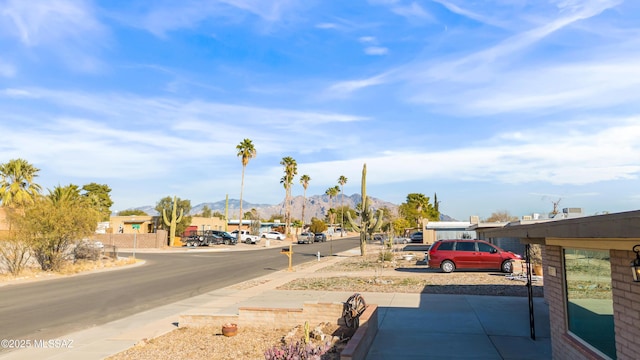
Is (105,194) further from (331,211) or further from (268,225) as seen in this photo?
(331,211)

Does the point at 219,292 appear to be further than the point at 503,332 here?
Yes

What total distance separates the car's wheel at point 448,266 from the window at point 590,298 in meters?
15.0

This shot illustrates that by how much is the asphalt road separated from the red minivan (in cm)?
947

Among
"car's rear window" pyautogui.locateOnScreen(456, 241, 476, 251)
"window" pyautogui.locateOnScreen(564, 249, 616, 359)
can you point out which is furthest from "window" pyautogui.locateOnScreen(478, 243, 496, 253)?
"window" pyautogui.locateOnScreen(564, 249, 616, 359)

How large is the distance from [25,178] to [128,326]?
1896 inches

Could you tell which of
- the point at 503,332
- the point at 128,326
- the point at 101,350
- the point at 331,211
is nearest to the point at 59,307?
the point at 128,326

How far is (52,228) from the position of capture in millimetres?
25453

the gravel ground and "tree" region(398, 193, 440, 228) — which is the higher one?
"tree" region(398, 193, 440, 228)

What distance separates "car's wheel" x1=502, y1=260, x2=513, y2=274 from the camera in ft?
67.0

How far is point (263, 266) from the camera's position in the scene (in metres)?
28.1

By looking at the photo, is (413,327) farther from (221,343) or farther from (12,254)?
(12,254)

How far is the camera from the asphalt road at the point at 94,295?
38.2 ft

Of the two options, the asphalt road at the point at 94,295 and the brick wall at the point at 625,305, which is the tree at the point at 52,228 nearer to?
the asphalt road at the point at 94,295

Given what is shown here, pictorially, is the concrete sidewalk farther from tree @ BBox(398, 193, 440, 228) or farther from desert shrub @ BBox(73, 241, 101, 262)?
tree @ BBox(398, 193, 440, 228)
